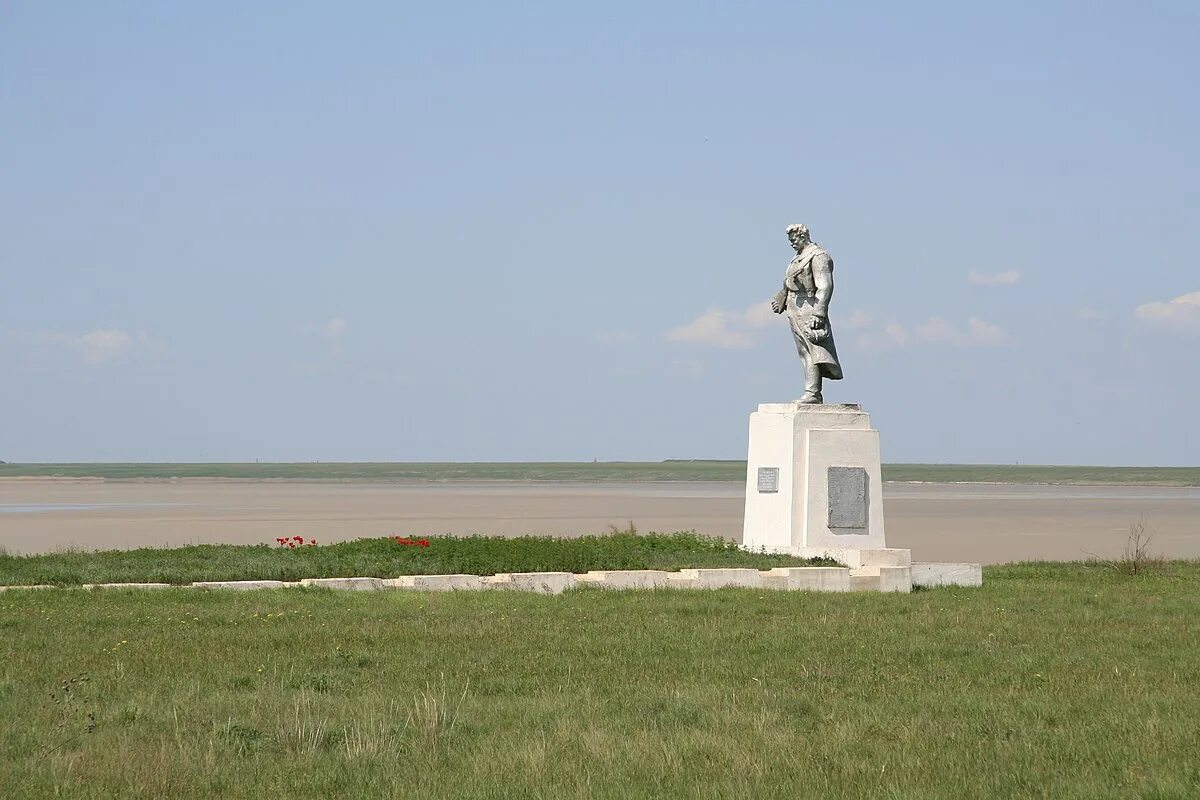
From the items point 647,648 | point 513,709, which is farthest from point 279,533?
point 513,709

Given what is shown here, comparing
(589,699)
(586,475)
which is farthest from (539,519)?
(586,475)

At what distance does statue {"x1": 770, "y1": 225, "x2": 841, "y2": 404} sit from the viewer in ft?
76.1

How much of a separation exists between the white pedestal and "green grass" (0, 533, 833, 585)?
0.65 metres

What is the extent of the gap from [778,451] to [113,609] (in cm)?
1095

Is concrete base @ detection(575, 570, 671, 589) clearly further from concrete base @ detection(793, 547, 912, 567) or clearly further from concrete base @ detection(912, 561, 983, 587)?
concrete base @ detection(912, 561, 983, 587)

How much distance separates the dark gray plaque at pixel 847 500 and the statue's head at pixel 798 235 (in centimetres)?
406

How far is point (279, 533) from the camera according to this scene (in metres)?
40.0

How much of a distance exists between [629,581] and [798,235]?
7.70 metres

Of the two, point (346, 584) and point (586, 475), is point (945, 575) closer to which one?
point (346, 584)

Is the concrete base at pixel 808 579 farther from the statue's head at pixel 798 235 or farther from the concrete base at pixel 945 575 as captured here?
the statue's head at pixel 798 235

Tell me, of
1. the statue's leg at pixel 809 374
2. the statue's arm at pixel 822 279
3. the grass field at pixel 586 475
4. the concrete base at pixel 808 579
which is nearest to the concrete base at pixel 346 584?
the concrete base at pixel 808 579

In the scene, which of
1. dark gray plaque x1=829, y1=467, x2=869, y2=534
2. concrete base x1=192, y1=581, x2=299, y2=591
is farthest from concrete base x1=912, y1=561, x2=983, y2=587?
concrete base x1=192, y1=581, x2=299, y2=591

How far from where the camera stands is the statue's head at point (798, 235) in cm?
2358

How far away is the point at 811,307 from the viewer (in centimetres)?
2358
